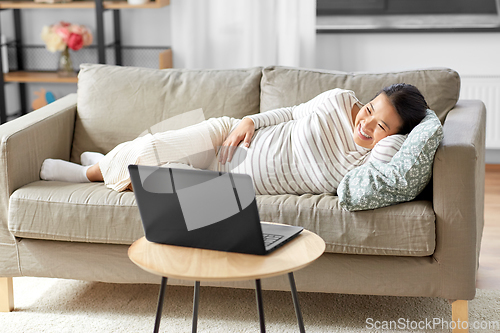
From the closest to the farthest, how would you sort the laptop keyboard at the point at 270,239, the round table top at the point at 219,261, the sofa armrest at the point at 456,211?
the round table top at the point at 219,261 → the laptop keyboard at the point at 270,239 → the sofa armrest at the point at 456,211

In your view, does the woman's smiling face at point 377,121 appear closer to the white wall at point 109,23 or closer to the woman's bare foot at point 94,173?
the woman's bare foot at point 94,173

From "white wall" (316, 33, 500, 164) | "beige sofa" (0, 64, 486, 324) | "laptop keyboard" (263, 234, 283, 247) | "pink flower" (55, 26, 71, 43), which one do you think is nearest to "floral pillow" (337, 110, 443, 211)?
"beige sofa" (0, 64, 486, 324)

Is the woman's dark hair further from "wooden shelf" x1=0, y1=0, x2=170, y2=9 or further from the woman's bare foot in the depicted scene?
"wooden shelf" x1=0, y1=0, x2=170, y2=9

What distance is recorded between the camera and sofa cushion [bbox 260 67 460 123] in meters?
2.20

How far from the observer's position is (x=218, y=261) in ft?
4.09

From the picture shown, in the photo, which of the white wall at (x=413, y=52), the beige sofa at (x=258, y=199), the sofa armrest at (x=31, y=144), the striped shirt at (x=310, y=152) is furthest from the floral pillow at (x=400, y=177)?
the white wall at (x=413, y=52)

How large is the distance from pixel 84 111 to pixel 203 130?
61 cm

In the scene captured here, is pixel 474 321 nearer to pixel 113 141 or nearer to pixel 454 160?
pixel 454 160

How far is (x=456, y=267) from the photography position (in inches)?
68.7

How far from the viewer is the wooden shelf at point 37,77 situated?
3.40 m

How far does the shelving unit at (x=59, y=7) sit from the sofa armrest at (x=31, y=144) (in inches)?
38.6

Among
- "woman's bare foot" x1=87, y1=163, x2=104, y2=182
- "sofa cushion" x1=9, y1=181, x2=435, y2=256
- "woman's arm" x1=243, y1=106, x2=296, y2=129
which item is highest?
"woman's arm" x1=243, y1=106, x2=296, y2=129

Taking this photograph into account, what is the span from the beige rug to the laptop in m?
0.66

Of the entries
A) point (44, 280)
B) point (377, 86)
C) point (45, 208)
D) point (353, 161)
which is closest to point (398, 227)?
point (353, 161)
